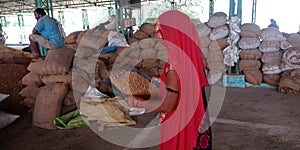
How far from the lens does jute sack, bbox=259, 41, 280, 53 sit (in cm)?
451

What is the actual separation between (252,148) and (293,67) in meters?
2.62

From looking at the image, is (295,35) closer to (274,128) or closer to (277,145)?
(274,128)

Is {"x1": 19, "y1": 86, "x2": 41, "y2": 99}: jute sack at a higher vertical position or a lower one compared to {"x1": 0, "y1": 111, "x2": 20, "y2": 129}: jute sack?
higher

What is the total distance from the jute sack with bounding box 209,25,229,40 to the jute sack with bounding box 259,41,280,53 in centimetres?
69

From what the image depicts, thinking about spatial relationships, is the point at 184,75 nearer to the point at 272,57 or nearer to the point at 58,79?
the point at 58,79

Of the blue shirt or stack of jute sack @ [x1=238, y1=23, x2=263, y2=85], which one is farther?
stack of jute sack @ [x1=238, y1=23, x2=263, y2=85]

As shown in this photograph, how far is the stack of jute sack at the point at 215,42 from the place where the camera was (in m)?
4.79

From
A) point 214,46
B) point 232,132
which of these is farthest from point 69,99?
point 214,46

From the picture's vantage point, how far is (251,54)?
4656 mm

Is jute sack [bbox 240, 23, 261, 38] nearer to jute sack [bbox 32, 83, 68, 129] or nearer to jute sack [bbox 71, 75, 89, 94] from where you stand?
jute sack [bbox 71, 75, 89, 94]

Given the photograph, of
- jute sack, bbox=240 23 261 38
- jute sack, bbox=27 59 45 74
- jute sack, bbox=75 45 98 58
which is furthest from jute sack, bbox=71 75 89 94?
jute sack, bbox=240 23 261 38

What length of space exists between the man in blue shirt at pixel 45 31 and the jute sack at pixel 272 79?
3944 mm

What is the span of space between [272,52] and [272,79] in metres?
0.50

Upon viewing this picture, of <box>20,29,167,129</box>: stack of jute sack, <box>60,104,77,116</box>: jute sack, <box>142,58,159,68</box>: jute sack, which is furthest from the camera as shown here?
<box>142,58,159,68</box>: jute sack
